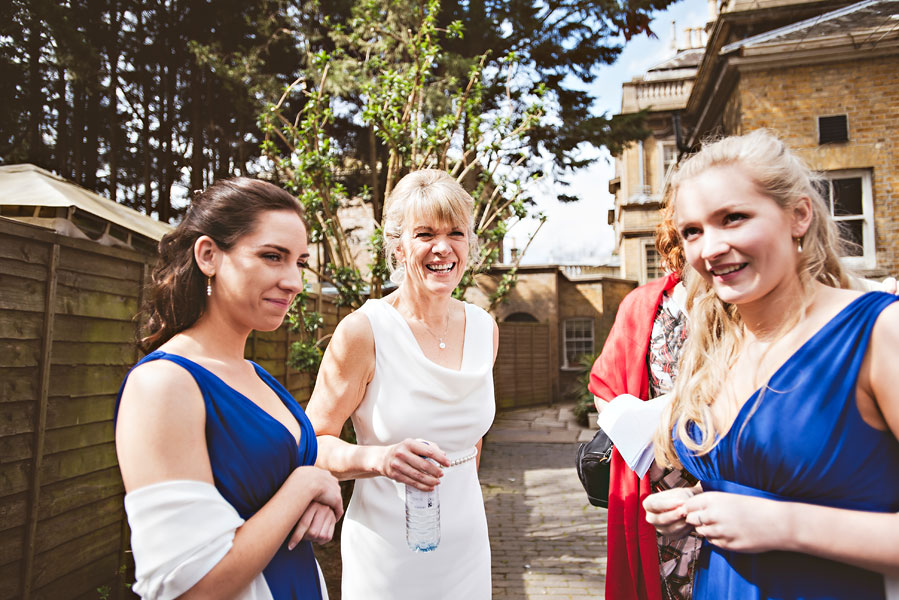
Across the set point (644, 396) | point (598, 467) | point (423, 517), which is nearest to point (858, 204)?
point (644, 396)

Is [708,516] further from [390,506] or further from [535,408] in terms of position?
[535,408]

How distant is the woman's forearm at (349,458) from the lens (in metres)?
1.82

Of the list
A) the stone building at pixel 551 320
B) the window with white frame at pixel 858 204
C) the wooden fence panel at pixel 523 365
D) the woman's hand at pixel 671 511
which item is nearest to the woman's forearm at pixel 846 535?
the woman's hand at pixel 671 511

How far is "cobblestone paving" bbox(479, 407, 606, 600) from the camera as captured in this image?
4723 millimetres

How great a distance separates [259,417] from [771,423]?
1193 millimetres

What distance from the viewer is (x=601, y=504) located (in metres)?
2.40

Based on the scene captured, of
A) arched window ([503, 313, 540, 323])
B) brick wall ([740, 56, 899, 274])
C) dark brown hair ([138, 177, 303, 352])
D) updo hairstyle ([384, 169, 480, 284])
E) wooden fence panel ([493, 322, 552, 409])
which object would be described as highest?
brick wall ([740, 56, 899, 274])

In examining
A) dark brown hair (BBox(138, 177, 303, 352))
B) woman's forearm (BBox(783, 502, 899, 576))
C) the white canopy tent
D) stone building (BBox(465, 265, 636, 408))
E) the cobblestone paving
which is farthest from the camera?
stone building (BBox(465, 265, 636, 408))

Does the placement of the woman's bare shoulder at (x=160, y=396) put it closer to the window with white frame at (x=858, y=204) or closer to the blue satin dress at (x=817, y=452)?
the blue satin dress at (x=817, y=452)

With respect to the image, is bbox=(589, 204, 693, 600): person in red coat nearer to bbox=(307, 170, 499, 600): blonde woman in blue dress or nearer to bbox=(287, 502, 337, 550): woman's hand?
bbox=(307, 170, 499, 600): blonde woman in blue dress

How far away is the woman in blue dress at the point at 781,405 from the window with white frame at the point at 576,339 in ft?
65.7

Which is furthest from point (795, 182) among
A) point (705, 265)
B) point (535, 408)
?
point (535, 408)

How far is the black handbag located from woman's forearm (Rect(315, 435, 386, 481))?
91 centimetres

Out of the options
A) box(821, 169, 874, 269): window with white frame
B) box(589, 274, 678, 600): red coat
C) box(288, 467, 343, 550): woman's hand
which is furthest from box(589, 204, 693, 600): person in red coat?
box(821, 169, 874, 269): window with white frame
